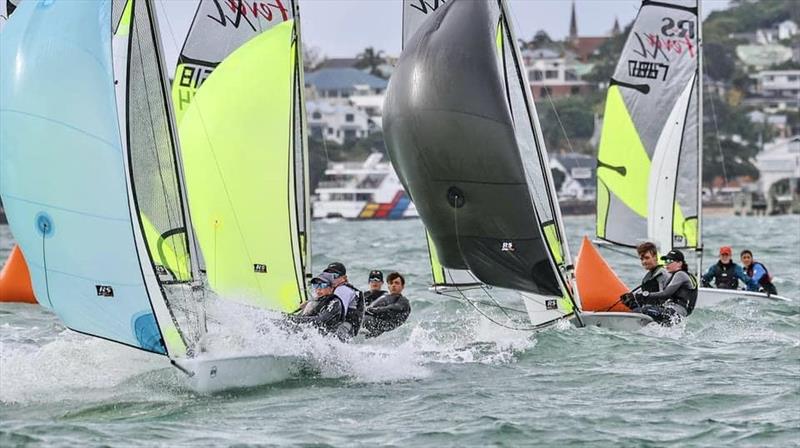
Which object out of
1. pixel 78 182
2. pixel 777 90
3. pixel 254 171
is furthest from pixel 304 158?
pixel 777 90

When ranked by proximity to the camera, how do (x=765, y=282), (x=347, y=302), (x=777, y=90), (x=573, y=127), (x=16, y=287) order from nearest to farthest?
1. (x=347, y=302)
2. (x=765, y=282)
3. (x=16, y=287)
4. (x=573, y=127)
5. (x=777, y=90)

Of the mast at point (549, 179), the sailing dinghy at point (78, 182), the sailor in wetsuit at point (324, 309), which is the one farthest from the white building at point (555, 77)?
the sailing dinghy at point (78, 182)

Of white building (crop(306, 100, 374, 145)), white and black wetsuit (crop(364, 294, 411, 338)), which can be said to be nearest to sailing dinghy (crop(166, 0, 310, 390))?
white and black wetsuit (crop(364, 294, 411, 338))

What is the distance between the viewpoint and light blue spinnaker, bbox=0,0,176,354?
10234 millimetres

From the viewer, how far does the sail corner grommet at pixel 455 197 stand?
12.4 m

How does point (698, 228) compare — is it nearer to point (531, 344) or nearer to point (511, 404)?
point (531, 344)

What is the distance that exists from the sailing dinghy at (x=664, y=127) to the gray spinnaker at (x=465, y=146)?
711 centimetres

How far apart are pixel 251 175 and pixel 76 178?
3816 millimetres

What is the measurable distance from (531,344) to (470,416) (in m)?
3.35

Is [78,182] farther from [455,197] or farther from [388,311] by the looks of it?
[388,311]

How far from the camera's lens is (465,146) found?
40.3 feet

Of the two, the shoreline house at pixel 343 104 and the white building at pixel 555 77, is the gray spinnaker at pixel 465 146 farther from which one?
the white building at pixel 555 77

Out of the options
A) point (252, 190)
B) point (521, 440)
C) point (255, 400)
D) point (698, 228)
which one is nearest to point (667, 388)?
point (521, 440)

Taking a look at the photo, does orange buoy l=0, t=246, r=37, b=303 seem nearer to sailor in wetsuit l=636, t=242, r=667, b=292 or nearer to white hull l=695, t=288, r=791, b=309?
sailor in wetsuit l=636, t=242, r=667, b=292
